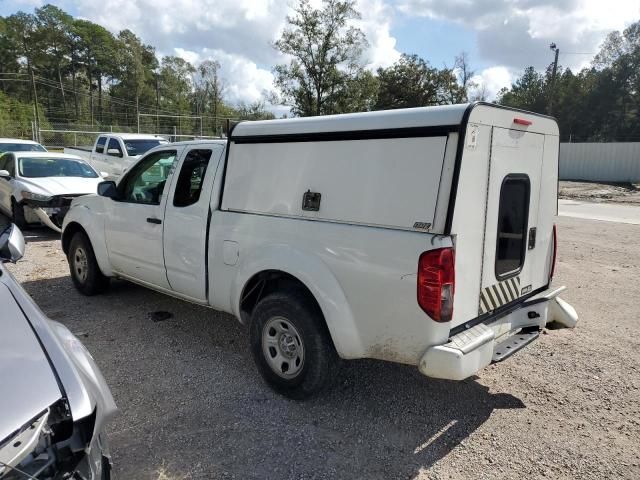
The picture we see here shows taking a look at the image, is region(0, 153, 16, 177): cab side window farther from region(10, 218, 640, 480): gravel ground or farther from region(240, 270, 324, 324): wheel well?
region(240, 270, 324, 324): wheel well

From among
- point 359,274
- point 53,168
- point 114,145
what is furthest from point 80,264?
point 114,145

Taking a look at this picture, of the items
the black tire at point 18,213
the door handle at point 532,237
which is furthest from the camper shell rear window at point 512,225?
the black tire at point 18,213

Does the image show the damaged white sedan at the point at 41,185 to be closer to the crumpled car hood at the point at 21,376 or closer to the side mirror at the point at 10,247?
the side mirror at the point at 10,247

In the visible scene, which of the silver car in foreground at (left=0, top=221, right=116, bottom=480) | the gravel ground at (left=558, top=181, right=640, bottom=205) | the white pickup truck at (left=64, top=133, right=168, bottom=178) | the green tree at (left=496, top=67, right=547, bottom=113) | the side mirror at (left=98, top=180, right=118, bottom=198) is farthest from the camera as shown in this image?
Answer: the green tree at (left=496, top=67, right=547, bottom=113)

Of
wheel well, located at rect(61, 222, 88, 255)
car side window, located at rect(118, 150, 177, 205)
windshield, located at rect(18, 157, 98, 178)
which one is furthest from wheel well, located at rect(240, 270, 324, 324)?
windshield, located at rect(18, 157, 98, 178)

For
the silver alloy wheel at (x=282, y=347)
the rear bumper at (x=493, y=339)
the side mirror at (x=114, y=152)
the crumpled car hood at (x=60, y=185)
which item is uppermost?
the side mirror at (x=114, y=152)

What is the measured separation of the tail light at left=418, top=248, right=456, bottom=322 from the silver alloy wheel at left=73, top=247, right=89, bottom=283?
4.43 metres

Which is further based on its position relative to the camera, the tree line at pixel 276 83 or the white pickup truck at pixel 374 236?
the tree line at pixel 276 83

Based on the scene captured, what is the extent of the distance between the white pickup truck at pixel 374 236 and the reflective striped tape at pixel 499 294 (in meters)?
0.02

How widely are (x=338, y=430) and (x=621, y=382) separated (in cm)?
245

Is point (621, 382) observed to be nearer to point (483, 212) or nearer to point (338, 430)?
point (483, 212)

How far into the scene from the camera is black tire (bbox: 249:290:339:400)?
324 cm

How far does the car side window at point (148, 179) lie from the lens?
4672 millimetres

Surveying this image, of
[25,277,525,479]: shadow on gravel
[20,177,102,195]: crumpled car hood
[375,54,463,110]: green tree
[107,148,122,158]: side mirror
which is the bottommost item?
[25,277,525,479]: shadow on gravel
